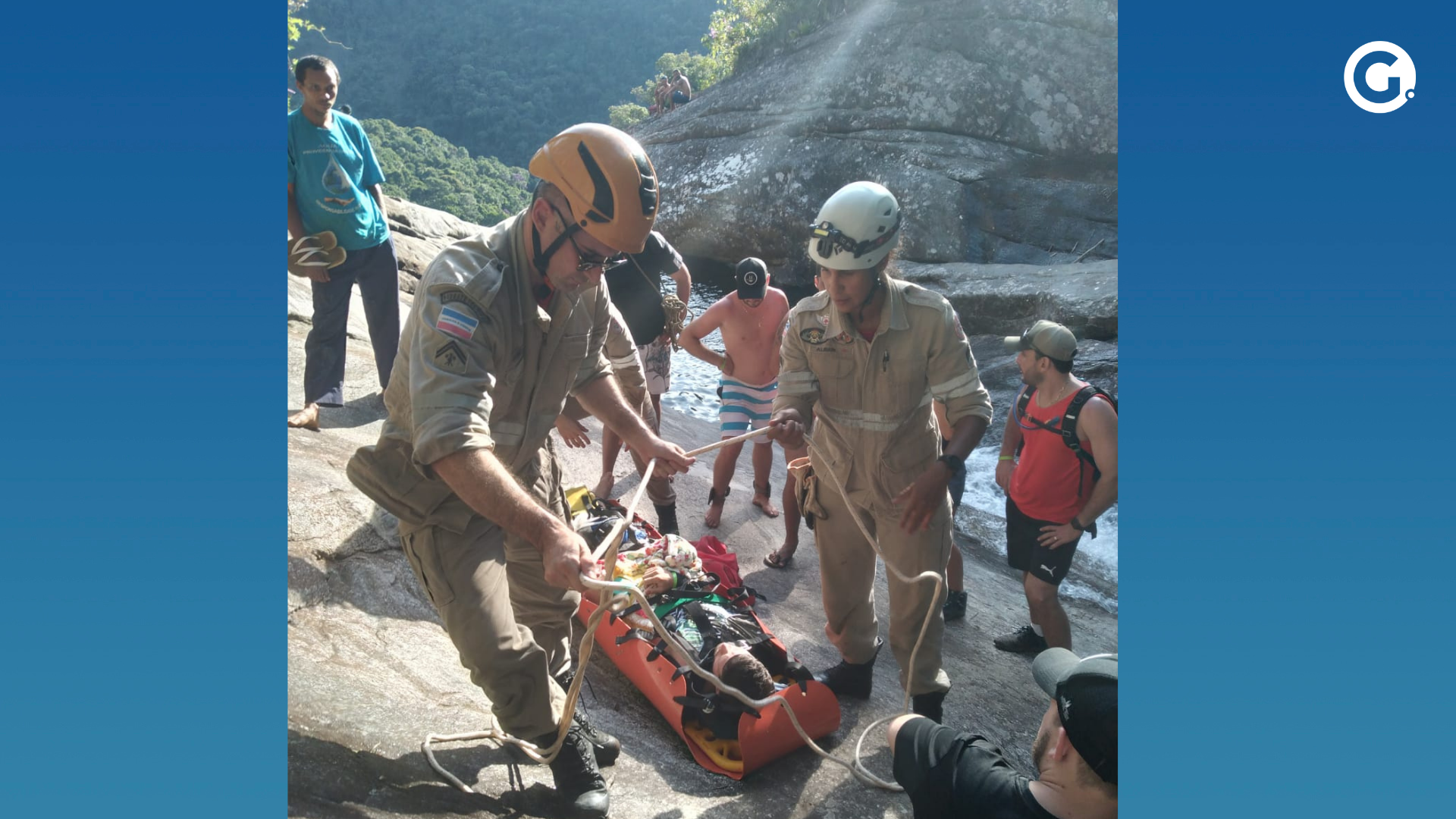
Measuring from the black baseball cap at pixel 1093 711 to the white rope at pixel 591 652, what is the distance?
1022 mm

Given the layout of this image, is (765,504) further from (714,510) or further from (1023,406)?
(1023,406)

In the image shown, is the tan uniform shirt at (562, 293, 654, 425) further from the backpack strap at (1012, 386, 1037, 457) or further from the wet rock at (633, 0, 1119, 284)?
the wet rock at (633, 0, 1119, 284)

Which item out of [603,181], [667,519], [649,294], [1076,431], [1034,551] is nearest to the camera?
[603,181]

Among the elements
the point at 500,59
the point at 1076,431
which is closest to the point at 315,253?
the point at 1076,431

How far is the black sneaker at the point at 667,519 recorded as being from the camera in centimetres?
564

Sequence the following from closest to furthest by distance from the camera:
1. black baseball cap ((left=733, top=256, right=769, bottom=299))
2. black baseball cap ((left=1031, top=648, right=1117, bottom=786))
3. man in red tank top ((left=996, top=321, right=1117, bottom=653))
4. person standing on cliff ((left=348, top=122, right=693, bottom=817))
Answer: black baseball cap ((left=1031, top=648, right=1117, bottom=786)), person standing on cliff ((left=348, top=122, right=693, bottom=817)), man in red tank top ((left=996, top=321, right=1117, bottom=653)), black baseball cap ((left=733, top=256, right=769, bottom=299))

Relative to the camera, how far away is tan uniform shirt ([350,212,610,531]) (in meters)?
2.45

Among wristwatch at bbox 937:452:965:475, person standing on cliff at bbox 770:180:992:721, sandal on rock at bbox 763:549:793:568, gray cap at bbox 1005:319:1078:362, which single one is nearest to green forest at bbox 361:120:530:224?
sandal on rock at bbox 763:549:793:568

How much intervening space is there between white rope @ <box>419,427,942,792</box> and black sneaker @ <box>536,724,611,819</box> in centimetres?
7

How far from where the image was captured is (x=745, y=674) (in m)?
3.45

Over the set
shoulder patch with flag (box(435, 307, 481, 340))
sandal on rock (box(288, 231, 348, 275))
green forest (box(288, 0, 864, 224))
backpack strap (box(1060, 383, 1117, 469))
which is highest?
green forest (box(288, 0, 864, 224))

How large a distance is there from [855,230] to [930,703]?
187 cm

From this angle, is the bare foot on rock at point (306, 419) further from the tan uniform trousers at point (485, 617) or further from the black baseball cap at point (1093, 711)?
the black baseball cap at point (1093, 711)

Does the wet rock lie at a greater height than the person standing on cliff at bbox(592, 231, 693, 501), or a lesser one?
greater
